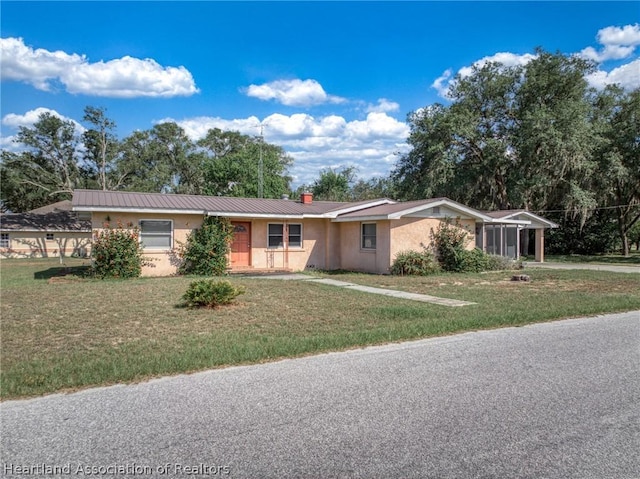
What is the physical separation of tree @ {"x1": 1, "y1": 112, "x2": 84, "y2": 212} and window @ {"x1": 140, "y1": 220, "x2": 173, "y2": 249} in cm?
2692

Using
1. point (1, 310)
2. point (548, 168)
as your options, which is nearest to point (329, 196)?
point (548, 168)

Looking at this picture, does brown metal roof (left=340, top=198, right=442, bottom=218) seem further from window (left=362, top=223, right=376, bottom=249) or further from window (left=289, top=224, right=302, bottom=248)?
window (left=289, top=224, right=302, bottom=248)

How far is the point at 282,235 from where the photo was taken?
59.3 ft

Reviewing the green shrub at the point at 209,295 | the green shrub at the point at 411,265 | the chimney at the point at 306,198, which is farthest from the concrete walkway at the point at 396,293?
the chimney at the point at 306,198

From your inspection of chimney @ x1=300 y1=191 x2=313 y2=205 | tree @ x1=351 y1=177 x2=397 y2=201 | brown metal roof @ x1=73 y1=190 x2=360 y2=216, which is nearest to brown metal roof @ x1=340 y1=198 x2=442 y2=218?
brown metal roof @ x1=73 y1=190 x2=360 y2=216

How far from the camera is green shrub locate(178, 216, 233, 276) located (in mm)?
15898

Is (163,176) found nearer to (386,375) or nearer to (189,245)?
(189,245)

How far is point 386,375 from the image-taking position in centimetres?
470

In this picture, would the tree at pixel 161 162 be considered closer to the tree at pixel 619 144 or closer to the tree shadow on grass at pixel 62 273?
the tree shadow on grass at pixel 62 273

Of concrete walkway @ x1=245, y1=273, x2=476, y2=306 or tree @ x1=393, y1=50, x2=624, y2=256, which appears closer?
concrete walkway @ x1=245, y1=273, x2=476, y2=306

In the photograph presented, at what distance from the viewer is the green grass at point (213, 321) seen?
5.03 m

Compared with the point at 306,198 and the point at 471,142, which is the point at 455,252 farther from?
the point at 471,142

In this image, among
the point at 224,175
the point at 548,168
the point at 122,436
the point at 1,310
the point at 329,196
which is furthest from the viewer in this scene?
the point at 329,196

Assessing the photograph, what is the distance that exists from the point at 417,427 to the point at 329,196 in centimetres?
4626
